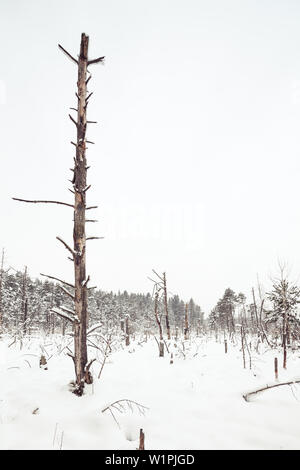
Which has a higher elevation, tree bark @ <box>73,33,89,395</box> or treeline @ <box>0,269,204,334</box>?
tree bark @ <box>73,33,89,395</box>

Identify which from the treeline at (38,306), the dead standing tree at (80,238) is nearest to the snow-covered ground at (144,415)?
the dead standing tree at (80,238)

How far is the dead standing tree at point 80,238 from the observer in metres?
4.26

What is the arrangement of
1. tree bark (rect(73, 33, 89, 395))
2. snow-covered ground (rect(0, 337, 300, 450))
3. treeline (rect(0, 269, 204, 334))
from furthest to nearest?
treeline (rect(0, 269, 204, 334)), tree bark (rect(73, 33, 89, 395)), snow-covered ground (rect(0, 337, 300, 450))

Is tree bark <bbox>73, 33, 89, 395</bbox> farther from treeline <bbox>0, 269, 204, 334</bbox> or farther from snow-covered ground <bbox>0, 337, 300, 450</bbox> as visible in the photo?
treeline <bbox>0, 269, 204, 334</bbox>

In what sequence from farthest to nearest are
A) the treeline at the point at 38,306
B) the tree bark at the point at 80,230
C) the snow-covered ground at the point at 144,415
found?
the treeline at the point at 38,306 < the tree bark at the point at 80,230 < the snow-covered ground at the point at 144,415

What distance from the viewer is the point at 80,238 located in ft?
14.9

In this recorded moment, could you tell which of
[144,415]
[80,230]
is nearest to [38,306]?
[80,230]

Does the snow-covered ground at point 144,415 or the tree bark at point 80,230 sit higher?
the tree bark at point 80,230

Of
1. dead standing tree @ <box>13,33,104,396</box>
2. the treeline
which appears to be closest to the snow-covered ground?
dead standing tree @ <box>13,33,104,396</box>

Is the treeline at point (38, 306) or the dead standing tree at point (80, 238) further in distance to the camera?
the treeline at point (38, 306)

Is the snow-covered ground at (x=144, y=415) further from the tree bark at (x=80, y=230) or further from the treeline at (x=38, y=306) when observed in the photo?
the treeline at (x=38, y=306)

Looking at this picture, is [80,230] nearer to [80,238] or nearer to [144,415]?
[80,238]

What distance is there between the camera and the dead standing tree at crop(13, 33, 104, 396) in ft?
14.0
